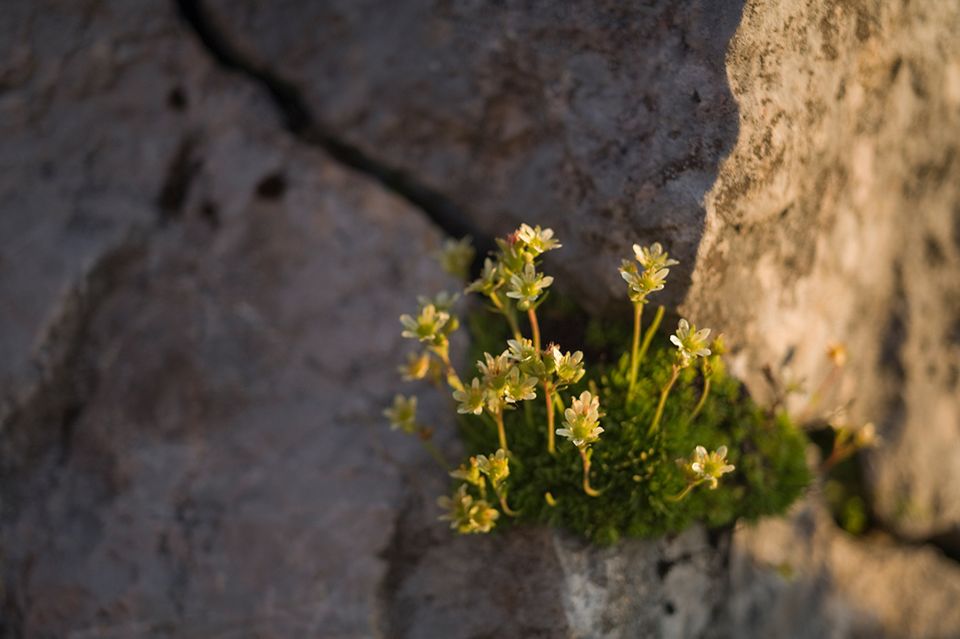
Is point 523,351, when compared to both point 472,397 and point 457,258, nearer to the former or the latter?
point 472,397

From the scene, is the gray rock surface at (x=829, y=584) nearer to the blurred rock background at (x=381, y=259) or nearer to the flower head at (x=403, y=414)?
the blurred rock background at (x=381, y=259)

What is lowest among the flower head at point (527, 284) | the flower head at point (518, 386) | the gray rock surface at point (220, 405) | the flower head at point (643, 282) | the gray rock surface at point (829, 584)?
the gray rock surface at point (829, 584)

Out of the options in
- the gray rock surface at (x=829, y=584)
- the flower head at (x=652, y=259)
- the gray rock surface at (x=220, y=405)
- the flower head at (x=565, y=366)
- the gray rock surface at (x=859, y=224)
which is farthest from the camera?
the gray rock surface at (x=829, y=584)

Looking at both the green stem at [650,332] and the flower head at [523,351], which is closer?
the flower head at [523,351]

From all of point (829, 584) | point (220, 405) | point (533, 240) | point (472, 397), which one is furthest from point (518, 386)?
point (829, 584)

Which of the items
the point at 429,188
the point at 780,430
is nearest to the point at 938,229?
the point at 780,430

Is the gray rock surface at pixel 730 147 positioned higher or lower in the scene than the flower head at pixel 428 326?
higher

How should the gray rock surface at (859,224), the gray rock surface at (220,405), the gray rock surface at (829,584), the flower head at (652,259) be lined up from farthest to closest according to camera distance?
the gray rock surface at (829,584)
the gray rock surface at (220,405)
the gray rock surface at (859,224)
the flower head at (652,259)

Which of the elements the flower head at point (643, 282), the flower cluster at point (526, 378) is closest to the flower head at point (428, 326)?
the flower cluster at point (526, 378)
